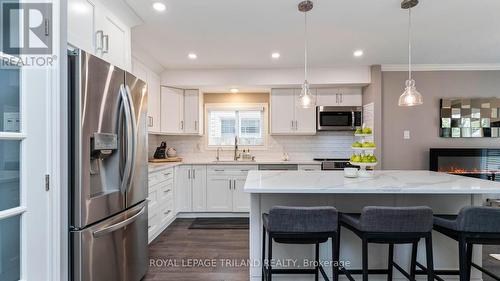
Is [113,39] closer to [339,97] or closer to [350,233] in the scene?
[350,233]

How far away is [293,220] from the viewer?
1.58 meters

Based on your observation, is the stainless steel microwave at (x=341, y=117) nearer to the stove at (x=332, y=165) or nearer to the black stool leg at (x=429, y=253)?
the stove at (x=332, y=165)

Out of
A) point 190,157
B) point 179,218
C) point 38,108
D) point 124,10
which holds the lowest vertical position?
point 179,218

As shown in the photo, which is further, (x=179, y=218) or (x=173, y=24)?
(x=179, y=218)

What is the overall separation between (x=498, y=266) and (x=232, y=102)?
13.1 ft

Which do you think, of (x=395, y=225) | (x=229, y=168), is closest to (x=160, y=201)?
(x=229, y=168)

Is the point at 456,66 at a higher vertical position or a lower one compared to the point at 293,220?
higher

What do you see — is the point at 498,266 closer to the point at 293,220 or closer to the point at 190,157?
the point at 293,220

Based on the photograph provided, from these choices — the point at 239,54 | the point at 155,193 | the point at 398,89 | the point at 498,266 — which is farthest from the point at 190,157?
the point at 498,266

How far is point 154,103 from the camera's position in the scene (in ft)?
12.3

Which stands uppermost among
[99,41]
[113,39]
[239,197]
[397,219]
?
[113,39]

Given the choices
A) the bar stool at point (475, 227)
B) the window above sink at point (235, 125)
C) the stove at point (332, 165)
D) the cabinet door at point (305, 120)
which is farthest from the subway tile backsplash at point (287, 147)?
the bar stool at point (475, 227)

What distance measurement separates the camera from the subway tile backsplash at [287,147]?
14.6 feet

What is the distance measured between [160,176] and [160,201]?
33cm
